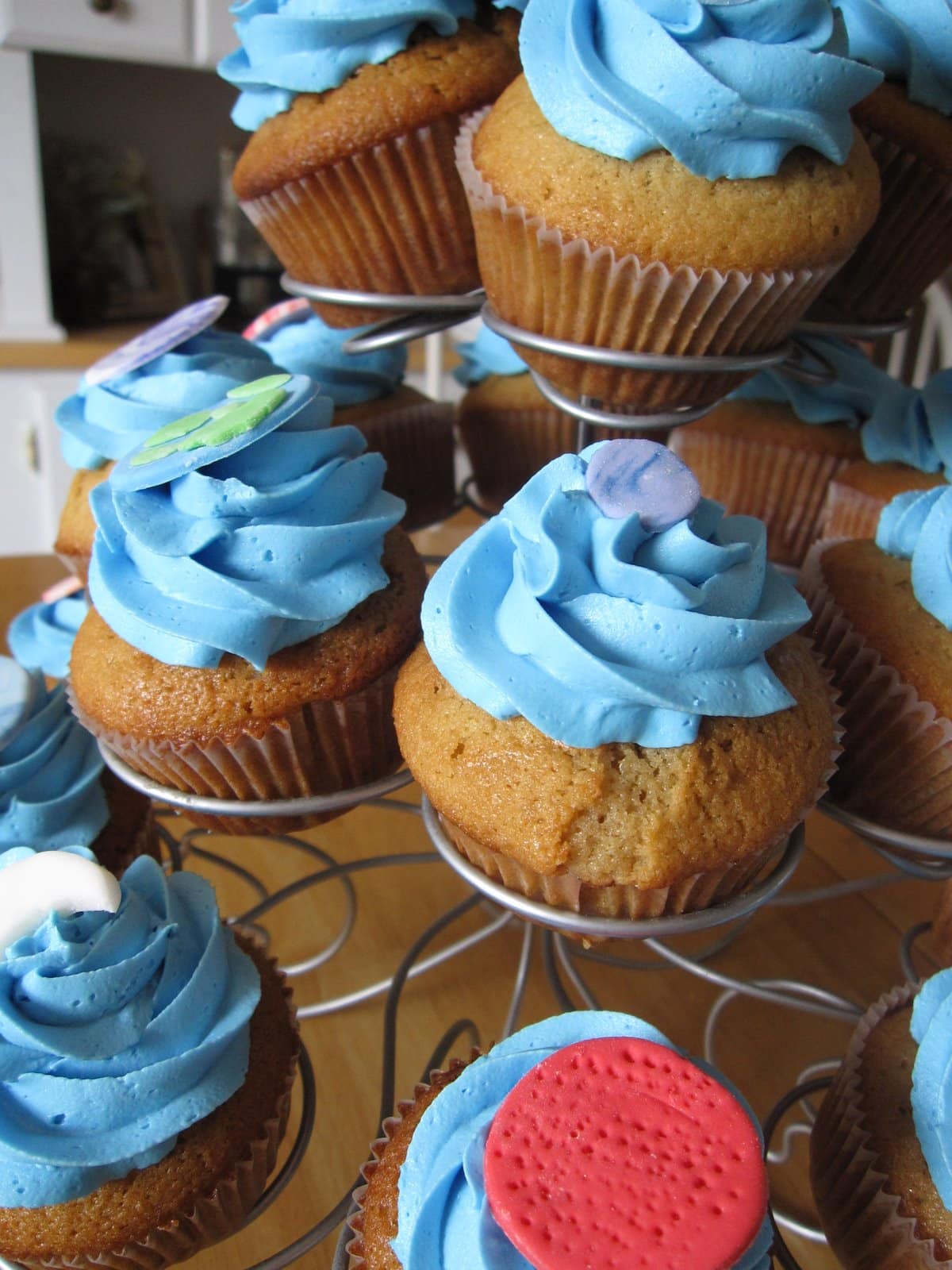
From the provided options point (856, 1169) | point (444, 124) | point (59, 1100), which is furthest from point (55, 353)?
point (856, 1169)

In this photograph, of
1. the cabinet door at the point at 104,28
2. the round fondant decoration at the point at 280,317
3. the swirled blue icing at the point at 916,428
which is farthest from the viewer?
the cabinet door at the point at 104,28

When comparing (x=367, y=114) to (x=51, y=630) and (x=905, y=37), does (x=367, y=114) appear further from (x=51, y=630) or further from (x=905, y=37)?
(x=51, y=630)

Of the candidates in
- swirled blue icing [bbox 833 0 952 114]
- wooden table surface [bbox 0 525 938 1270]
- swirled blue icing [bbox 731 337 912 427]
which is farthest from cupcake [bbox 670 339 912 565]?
wooden table surface [bbox 0 525 938 1270]

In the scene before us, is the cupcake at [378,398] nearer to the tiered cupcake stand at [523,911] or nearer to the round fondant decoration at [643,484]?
the tiered cupcake stand at [523,911]

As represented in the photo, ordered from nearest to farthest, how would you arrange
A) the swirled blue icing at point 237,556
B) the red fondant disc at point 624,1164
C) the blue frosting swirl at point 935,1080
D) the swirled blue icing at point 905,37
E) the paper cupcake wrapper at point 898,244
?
the red fondant disc at point 624,1164 → the blue frosting swirl at point 935,1080 → the swirled blue icing at point 237,556 → the swirled blue icing at point 905,37 → the paper cupcake wrapper at point 898,244

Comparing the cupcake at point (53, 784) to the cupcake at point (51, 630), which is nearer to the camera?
the cupcake at point (53, 784)

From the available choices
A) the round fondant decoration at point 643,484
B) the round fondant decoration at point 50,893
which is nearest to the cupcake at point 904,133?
the round fondant decoration at point 643,484

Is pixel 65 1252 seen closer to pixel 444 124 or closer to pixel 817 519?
pixel 444 124

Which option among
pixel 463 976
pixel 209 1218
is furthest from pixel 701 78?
pixel 463 976
